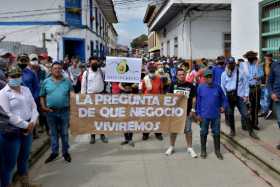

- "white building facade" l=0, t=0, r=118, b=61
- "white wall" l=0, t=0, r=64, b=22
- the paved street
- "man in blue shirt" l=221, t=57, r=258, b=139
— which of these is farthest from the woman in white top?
"white wall" l=0, t=0, r=64, b=22

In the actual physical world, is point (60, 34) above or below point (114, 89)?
above

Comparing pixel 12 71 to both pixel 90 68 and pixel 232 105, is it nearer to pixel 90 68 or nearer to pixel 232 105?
pixel 90 68

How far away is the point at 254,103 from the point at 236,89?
1395 mm

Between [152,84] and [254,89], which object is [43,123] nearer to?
[152,84]

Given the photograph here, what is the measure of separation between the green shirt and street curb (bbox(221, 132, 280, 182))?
3.60 meters

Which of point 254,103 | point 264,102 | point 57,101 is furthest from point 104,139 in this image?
point 264,102

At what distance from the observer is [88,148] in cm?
952

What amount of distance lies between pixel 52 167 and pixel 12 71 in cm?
273

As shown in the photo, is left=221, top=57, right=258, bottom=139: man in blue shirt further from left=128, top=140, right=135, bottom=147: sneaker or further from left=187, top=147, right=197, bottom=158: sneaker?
left=128, top=140, right=135, bottom=147: sneaker

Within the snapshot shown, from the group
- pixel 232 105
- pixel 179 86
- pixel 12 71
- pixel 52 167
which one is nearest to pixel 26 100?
pixel 12 71

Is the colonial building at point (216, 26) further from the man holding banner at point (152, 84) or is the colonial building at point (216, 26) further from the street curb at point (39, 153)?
the street curb at point (39, 153)

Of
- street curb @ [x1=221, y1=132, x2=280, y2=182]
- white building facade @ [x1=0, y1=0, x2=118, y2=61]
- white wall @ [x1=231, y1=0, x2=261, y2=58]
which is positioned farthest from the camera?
white building facade @ [x1=0, y1=0, x2=118, y2=61]

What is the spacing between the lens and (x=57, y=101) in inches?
316

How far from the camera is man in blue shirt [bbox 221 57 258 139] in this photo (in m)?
9.75
